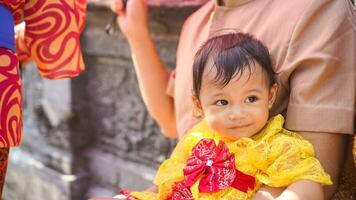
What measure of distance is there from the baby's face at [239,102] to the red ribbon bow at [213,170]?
5cm

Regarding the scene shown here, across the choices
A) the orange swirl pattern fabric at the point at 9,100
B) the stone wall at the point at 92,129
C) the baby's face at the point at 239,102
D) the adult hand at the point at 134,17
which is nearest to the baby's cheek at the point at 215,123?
the baby's face at the point at 239,102

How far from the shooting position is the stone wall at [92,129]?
254 centimetres

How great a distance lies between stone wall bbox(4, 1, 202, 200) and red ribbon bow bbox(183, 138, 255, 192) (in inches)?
42.0

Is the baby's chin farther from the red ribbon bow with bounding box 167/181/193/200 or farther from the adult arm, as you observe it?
the adult arm

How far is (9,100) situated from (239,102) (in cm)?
53

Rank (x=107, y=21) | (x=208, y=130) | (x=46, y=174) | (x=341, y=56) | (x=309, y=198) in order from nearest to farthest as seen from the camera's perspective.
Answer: (x=309, y=198) < (x=341, y=56) < (x=208, y=130) < (x=107, y=21) < (x=46, y=174)

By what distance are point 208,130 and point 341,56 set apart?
352 mm

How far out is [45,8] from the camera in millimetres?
1396

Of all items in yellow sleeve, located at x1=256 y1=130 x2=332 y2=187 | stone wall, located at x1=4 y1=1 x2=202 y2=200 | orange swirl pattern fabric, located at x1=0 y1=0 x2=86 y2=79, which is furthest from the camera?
stone wall, located at x1=4 y1=1 x2=202 y2=200

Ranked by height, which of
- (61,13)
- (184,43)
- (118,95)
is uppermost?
(61,13)

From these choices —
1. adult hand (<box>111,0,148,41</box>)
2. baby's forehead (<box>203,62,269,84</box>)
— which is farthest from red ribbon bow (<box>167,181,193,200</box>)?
adult hand (<box>111,0,148,41</box>)

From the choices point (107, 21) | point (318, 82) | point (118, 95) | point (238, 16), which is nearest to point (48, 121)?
point (118, 95)

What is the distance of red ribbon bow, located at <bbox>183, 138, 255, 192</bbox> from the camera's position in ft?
3.80

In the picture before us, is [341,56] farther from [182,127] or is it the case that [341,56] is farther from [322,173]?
[182,127]
